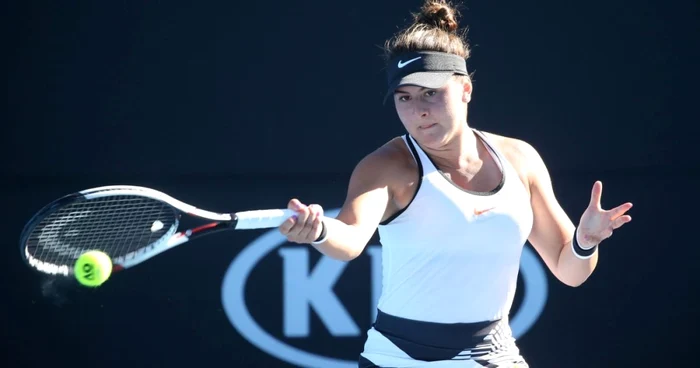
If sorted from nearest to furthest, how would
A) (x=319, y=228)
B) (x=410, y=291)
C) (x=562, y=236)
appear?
(x=319, y=228) < (x=410, y=291) < (x=562, y=236)

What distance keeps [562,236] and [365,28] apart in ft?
4.55

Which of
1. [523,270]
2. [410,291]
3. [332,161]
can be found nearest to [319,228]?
[410,291]

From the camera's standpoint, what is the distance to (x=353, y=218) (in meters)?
2.64

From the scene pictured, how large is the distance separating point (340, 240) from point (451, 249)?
0.33 metres

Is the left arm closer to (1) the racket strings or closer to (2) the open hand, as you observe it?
(2) the open hand

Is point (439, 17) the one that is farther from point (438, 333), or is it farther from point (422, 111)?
point (438, 333)

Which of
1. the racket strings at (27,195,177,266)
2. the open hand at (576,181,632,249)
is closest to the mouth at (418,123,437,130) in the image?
the open hand at (576,181,632,249)

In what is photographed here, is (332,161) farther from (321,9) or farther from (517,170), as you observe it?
(517,170)

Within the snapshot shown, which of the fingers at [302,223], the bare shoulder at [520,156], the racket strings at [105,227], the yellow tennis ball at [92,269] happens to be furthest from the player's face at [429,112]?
the yellow tennis ball at [92,269]

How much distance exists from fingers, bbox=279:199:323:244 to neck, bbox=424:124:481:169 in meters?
0.53

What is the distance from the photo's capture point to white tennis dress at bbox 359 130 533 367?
2729 millimetres

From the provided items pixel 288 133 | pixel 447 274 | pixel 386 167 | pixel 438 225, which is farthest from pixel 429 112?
pixel 288 133

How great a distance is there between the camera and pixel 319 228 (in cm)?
246

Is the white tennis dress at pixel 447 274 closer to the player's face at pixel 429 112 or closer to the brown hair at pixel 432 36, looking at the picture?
the player's face at pixel 429 112
